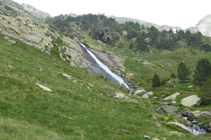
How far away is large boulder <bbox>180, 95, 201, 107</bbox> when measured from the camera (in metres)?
34.4

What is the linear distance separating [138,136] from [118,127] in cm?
303

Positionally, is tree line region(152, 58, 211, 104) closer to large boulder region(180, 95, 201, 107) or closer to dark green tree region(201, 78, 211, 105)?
dark green tree region(201, 78, 211, 105)

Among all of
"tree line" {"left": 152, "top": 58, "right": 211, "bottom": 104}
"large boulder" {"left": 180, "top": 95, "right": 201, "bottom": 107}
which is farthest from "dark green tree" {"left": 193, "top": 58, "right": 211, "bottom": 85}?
"large boulder" {"left": 180, "top": 95, "right": 201, "bottom": 107}

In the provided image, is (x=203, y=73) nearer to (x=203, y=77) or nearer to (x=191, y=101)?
(x=203, y=77)

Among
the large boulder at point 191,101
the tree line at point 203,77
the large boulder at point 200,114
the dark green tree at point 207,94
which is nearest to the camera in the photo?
the large boulder at point 200,114

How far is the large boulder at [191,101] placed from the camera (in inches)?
1353

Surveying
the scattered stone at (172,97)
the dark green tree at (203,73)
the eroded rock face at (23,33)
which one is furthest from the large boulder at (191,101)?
the eroded rock face at (23,33)

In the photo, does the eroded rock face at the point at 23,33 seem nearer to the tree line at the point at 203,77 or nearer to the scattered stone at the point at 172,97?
the scattered stone at the point at 172,97

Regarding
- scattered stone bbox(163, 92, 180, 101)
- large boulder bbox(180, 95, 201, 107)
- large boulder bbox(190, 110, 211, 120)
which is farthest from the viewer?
scattered stone bbox(163, 92, 180, 101)

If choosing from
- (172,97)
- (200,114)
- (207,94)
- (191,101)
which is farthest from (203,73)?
(200,114)

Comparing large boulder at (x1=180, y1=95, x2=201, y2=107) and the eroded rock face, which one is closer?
large boulder at (x1=180, y1=95, x2=201, y2=107)

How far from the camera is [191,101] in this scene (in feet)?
118

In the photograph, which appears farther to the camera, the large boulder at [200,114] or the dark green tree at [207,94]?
the dark green tree at [207,94]

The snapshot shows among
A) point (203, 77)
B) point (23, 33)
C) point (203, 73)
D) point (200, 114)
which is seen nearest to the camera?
point (200, 114)
